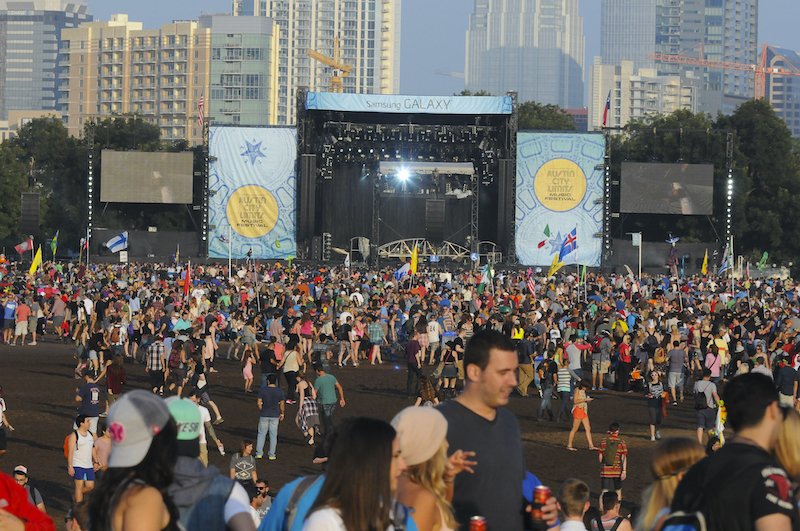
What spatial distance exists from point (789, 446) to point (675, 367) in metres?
14.6

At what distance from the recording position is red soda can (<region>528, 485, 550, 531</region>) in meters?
4.46

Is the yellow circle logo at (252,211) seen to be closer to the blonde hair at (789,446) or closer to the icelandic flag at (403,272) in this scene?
the icelandic flag at (403,272)

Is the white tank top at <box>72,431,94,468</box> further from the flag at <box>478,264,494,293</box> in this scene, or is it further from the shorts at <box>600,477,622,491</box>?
the flag at <box>478,264,494,293</box>

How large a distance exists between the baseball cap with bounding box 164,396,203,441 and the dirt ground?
810 cm

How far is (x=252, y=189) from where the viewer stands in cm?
4659

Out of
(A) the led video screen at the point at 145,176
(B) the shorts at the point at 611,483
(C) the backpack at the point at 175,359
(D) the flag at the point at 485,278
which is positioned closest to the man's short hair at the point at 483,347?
(B) the shorts at the point at 611,483

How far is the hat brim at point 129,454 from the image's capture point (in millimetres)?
3592

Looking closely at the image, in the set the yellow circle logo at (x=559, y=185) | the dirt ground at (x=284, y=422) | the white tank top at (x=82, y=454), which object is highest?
the yellow circle logo at (x=559, y=185)

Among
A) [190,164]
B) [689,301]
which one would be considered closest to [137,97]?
[190,164]

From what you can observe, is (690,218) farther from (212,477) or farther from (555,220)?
(212,477)

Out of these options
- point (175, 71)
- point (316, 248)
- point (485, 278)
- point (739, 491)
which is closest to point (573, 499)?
point (739, 491)

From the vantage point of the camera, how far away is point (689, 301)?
29406 millimetres

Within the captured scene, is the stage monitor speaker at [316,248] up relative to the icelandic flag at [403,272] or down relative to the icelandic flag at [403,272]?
up

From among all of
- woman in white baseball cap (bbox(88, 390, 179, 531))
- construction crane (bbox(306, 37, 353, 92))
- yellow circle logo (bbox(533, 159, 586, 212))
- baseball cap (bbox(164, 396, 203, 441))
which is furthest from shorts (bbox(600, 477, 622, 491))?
construction crane (bbox(306, 37, 353, 92))
